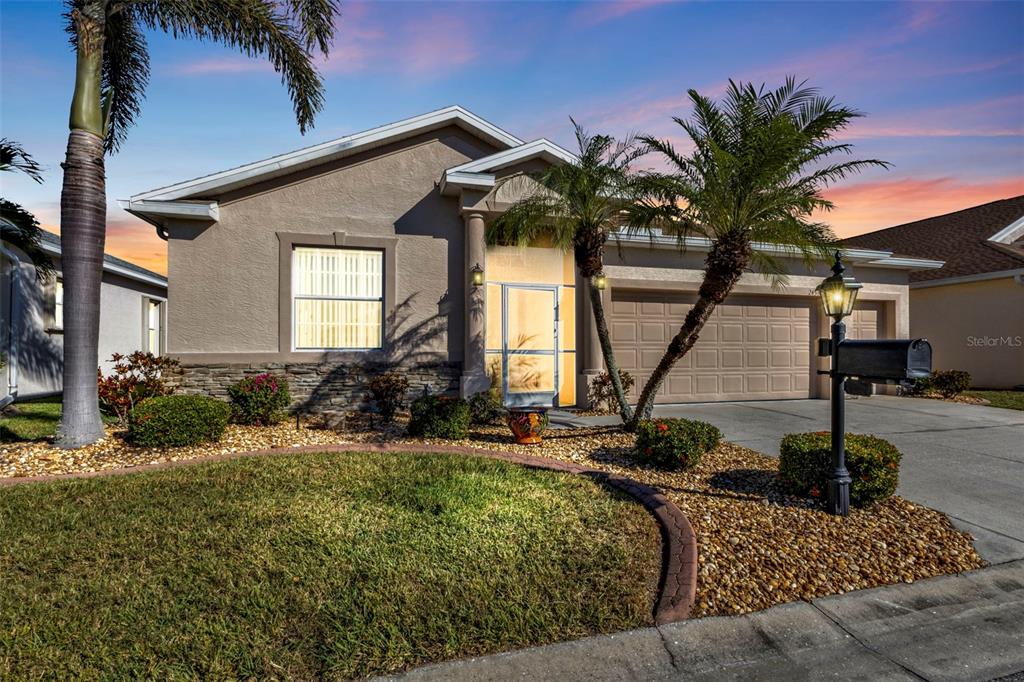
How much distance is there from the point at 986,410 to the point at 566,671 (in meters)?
12.8

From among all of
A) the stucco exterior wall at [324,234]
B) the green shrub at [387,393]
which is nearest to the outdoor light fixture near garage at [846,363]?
the green shrub at [387,393]

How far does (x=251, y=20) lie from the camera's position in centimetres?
763

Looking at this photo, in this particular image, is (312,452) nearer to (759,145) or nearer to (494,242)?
(494,242)

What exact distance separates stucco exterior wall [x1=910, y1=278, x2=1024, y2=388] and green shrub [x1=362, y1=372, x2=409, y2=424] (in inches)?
695

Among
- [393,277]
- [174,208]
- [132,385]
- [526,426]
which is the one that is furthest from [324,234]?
[526,426]

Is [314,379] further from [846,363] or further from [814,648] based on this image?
[814,648]

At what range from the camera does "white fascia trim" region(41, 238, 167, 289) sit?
11588 millimetres

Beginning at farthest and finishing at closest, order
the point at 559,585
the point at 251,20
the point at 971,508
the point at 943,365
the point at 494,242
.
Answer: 1. the point at 943,365
2. the point at 494,242
3. the point at 251,20
4. the point at 971,508
5. the point at 559,585

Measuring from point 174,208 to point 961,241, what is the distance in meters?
23.6

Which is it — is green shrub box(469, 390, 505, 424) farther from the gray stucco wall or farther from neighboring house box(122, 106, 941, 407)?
the gray stucco wall

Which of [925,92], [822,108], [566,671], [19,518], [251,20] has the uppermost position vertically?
[251,20]

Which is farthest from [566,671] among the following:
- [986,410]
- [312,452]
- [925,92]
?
[986,410]

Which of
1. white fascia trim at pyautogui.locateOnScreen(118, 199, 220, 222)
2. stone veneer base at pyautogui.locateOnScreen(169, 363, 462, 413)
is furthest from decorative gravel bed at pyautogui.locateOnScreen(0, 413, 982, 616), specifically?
white fascia trim at pyautogui.locateOnScreen(118, 199, 220, 222)

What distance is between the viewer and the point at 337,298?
31.2 feet
